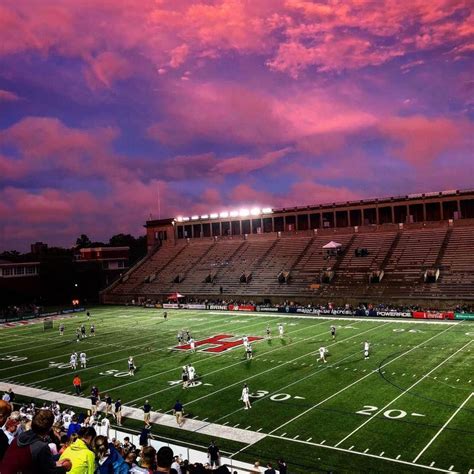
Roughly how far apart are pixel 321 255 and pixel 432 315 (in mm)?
22436

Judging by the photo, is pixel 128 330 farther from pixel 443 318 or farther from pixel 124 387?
pixel 443 318

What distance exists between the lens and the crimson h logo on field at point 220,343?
3512 cm

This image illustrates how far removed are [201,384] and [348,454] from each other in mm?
11021

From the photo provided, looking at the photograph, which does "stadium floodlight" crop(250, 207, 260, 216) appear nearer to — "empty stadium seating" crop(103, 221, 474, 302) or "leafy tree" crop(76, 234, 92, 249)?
"empty stadium seating" crop(103, 221, 474, 302)

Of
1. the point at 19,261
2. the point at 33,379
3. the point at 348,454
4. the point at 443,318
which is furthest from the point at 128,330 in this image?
the point at 19,261

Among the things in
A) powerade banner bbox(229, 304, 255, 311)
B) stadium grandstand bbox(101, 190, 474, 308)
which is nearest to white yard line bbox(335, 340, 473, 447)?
stadium grandstand bbox(101, 190, 474, 308)

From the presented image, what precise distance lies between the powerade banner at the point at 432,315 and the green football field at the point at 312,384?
8.87 feet

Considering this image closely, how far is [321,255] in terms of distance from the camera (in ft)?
218

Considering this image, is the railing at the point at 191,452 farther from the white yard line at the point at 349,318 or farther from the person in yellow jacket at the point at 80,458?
the white yard line at the point at 349,318

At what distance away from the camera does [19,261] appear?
259 feet

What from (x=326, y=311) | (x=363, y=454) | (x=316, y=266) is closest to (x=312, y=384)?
(x=363, y=454)

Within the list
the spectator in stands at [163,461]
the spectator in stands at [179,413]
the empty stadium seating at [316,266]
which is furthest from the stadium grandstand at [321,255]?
the spectator in stands at [163,461]

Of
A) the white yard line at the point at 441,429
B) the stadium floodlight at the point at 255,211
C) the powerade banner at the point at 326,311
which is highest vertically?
the stadium floodlight at the point at 255,211

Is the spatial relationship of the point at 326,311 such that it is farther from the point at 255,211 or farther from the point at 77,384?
the point at 255,211
